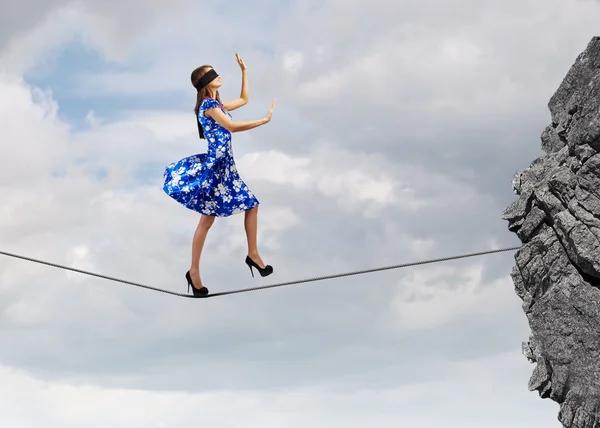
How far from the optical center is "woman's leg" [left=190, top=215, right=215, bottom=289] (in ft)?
43.5

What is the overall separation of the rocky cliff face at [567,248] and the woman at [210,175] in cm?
461

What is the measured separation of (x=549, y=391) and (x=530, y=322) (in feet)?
3.74

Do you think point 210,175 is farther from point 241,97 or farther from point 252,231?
point 241,97

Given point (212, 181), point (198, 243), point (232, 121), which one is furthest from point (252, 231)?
point (232, 121)

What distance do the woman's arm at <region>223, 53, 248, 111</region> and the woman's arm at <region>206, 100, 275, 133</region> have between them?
62 centimetres

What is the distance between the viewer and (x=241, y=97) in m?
13.6

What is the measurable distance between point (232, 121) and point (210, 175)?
0.84 m

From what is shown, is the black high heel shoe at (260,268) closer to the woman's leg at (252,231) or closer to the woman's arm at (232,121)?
the woman's leg at (252,231)

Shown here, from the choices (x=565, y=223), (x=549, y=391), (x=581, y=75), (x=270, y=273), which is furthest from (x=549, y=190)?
(x=270, y=273)

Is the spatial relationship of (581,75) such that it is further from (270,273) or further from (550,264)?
(270,273)

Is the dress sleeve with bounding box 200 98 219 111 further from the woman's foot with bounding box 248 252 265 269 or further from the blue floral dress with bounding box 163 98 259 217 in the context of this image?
the woman's foot with bounding box 248 252 265 269

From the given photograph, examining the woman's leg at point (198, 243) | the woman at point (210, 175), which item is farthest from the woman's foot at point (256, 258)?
the woman's leg at point (198, 243)

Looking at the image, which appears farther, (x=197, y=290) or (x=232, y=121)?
(x=197, y=290)

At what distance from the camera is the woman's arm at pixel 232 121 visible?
12.7 meters
